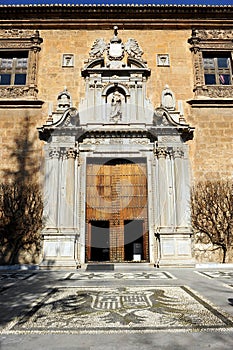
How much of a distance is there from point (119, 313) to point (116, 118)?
331 inches

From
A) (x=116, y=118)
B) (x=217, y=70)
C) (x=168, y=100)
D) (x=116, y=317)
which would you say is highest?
(x=217, y=70)

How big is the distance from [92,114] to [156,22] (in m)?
4.87

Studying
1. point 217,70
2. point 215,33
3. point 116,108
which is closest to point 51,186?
point 116,108

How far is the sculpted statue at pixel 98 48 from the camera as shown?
1205 centimetres

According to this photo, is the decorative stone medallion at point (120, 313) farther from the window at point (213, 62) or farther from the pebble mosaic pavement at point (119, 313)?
the window at point (213, 62)

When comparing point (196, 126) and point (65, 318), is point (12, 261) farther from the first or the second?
point (196, 126)

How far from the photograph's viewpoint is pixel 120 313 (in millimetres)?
3703

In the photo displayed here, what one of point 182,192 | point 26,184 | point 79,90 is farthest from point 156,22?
point 26,184

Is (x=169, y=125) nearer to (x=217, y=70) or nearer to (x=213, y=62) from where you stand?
(x=217, y=70)

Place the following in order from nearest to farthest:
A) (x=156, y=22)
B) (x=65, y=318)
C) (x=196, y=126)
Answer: (x=65, y=318) → (x=196, y=126) → (x=156, y=22)

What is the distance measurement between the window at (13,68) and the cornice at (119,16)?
1.30 m

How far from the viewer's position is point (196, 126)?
11.4 meters

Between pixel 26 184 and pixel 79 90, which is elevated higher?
pixel 79 90

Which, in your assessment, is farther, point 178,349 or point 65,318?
point 65,318
